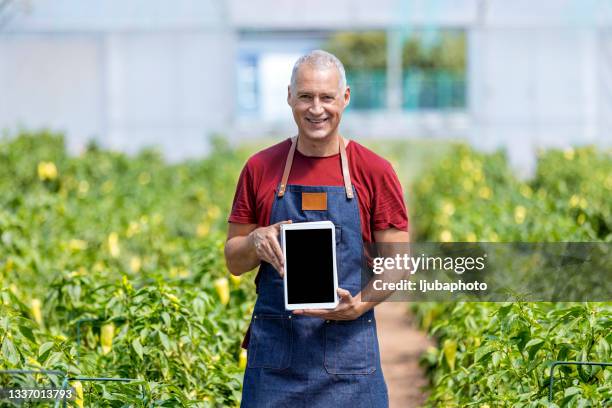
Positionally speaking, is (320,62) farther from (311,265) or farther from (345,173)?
(311,265)

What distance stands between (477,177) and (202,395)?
6.82m

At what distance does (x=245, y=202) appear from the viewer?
8.88 ft

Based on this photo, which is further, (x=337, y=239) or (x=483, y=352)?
(x=483, y=352)

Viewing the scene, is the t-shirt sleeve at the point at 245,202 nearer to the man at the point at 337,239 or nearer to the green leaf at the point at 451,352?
the man at the point at 337,239

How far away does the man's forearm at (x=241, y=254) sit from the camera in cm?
261

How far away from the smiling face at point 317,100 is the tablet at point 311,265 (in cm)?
24

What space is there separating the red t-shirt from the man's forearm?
7 cm

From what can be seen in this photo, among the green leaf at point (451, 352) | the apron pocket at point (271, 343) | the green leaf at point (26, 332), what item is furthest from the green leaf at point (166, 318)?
the green leaf at point (451, 352)

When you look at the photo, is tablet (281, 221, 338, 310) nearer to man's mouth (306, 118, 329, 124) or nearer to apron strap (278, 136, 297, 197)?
apron strap (278, 136, 297, 197)

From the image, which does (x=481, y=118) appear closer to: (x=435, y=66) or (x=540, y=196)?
(x=540, y=196)

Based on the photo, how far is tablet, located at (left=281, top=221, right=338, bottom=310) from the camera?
2.52 metres

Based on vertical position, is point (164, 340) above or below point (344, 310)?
below
